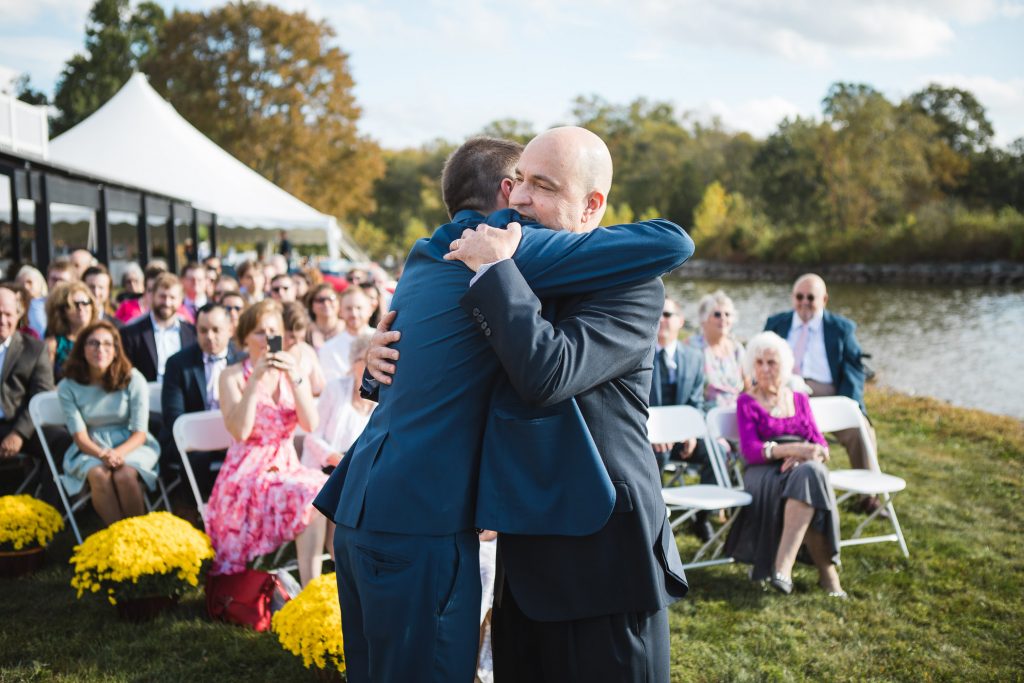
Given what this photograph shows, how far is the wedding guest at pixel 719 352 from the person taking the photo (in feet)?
24.4

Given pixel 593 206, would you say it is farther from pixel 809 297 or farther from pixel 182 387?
pixel 809 297

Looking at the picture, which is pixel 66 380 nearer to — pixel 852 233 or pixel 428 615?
pixel 428 615

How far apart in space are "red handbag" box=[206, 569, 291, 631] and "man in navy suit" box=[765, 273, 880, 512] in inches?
208

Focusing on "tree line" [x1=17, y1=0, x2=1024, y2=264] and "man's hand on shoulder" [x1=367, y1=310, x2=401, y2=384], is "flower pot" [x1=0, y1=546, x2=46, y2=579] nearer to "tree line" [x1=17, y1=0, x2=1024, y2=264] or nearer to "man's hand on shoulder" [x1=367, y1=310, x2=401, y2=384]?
"man's hand on shoulder" [x1=367, y1=310, x2=401, y2=384]

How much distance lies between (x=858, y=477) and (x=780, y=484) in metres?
0.99

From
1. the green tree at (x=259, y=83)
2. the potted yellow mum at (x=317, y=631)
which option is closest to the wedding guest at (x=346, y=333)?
the potted yellow mum at (x=317, y=631)

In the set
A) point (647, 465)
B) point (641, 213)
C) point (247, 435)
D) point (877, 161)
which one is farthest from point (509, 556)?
point (641, 213)

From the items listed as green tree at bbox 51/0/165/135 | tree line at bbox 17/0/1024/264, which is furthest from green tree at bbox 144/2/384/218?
green tree at bbox 51/0/165/135

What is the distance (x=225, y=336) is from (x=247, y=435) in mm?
1567

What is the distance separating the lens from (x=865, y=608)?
4883mm

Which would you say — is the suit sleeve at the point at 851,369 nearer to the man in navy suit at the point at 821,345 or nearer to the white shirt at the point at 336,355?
the man in navy suit at the point at 821,345

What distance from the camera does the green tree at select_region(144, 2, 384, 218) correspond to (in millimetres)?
38156

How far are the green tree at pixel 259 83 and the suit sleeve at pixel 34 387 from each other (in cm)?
3351

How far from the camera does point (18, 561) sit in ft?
16.4
